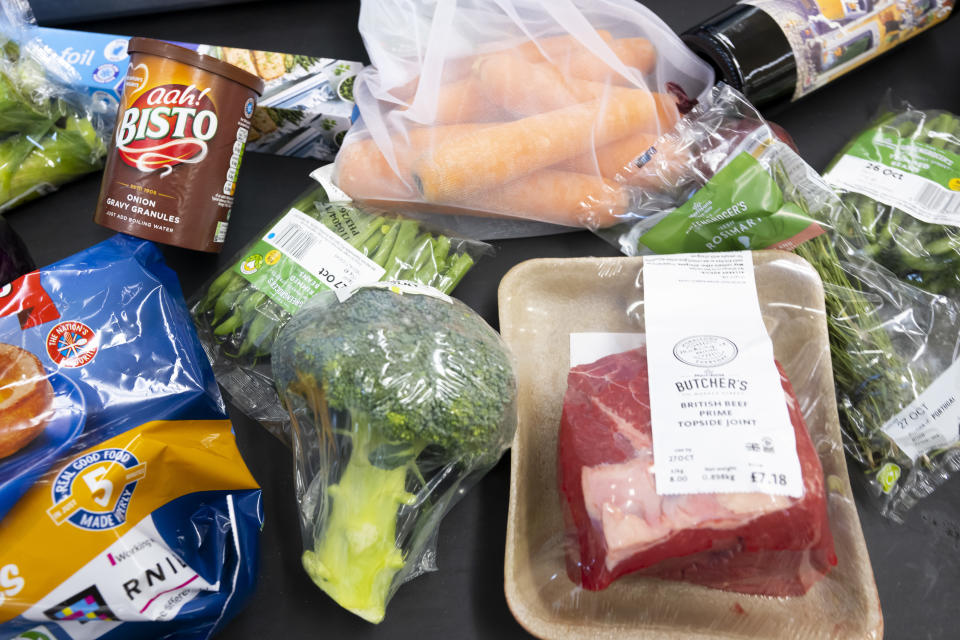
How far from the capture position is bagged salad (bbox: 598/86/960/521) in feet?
2.55

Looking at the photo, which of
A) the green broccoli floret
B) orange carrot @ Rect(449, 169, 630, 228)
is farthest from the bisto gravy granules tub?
orange carrot @ Rect(449, 169, 630, 228)

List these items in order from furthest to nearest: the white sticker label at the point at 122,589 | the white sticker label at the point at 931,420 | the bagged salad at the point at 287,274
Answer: the bagged salad at the point at 287,274, the white sticker label at the point at 931,420, the white sticker label at the point at 122,589

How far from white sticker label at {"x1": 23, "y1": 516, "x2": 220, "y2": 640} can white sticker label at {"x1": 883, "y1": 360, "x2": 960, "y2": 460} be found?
0.81m

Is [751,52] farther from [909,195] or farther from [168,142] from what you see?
[168,142]

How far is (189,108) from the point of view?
794 millimetres

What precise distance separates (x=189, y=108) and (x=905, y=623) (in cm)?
105

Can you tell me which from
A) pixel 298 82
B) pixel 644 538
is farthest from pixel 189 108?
pixel 644 538

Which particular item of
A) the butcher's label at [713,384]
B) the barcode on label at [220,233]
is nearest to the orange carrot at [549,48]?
the butcher's label at [713,384]

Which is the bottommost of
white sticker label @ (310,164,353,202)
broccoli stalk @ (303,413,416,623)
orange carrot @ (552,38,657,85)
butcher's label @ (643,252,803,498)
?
broccoli stalk @ (303,413,416,623)

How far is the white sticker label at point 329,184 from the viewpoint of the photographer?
92 centimetres

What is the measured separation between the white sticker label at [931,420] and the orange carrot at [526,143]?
0.50 metres

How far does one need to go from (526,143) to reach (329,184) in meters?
0.29

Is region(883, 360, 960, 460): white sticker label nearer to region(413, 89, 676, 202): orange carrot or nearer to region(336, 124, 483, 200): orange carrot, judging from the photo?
region(413, 89, 676, 202): orange carrot

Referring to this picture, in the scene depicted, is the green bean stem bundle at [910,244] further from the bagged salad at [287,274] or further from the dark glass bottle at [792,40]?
the bagged salad at [287,274]
